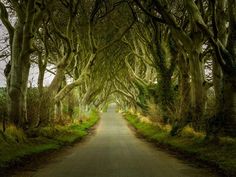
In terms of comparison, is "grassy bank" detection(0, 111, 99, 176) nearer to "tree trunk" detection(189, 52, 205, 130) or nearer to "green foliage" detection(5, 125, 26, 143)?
"green foliage" detection(5, 125, 26, 143)

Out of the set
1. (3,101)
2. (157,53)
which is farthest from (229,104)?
(157,53)

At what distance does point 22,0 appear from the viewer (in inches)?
789

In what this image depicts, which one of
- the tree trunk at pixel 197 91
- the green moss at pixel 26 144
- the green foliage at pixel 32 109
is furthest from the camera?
the green foliage at pixel 32 109

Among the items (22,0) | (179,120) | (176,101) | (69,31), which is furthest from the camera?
(176,101)

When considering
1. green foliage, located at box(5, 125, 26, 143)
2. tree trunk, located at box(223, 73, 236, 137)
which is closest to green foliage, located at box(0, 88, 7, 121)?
green foliage, located at box(5, 125, 26, 143)

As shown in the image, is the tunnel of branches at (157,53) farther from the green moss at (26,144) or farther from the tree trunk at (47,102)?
the green moss at (26,144)

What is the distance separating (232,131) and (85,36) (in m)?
20.3

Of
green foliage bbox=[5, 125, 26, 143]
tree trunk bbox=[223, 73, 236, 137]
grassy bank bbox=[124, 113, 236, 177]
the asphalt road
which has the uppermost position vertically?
tree trunk bbox=[223, 73, 236, 137]

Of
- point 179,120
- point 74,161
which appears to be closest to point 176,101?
point 179,120

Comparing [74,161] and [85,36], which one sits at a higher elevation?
[85,36]

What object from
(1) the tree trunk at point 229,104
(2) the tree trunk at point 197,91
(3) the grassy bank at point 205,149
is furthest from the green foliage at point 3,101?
(1) the tree trunk at point 229,104

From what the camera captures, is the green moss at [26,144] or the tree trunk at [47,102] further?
the tree trunk at [47,102]

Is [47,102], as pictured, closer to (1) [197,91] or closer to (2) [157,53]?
(1) [197,91]

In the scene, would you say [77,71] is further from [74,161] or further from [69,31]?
[74,161]
